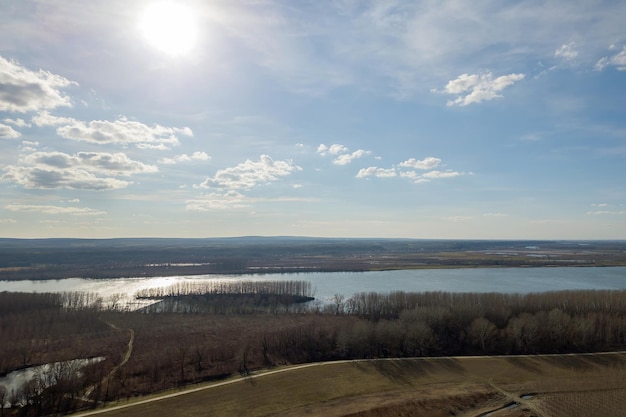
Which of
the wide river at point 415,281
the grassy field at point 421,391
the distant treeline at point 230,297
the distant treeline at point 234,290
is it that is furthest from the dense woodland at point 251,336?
the wide river at point 415,281

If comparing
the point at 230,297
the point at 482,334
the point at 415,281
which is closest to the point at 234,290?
the point at 230,297

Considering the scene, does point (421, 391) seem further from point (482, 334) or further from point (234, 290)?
point (234, 290)

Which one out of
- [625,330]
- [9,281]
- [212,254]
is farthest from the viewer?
[212,254]

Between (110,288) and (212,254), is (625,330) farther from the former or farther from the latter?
(212,254)

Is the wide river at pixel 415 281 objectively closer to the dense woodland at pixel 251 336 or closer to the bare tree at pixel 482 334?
the dense woodland at pixel 251 336

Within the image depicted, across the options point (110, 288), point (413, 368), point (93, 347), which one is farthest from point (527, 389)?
point (110, 288)

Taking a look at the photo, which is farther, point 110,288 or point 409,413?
point 110,288
